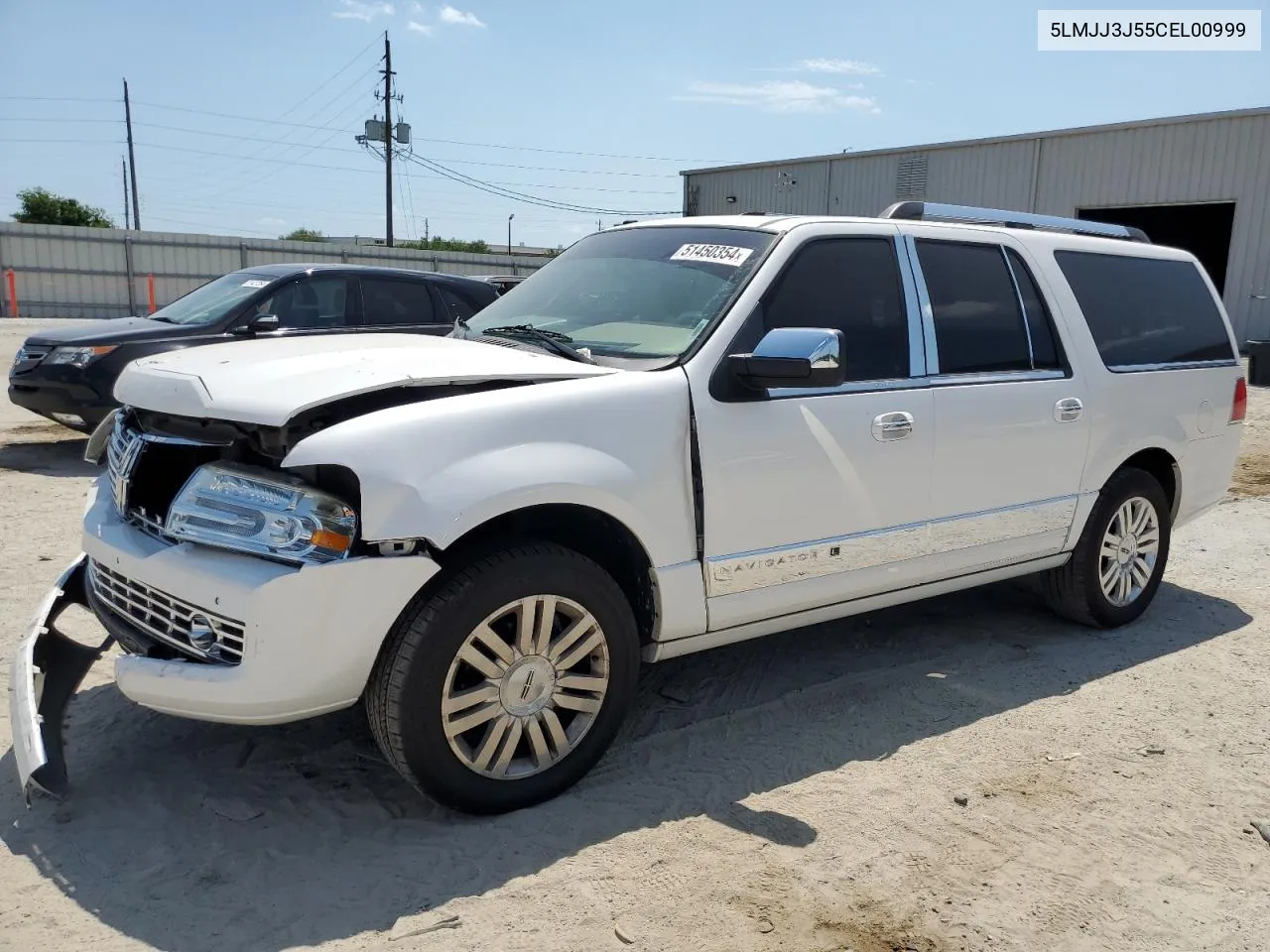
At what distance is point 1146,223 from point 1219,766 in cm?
2481

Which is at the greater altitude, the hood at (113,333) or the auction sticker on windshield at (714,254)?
the auction sticker on windshield at (714,254)

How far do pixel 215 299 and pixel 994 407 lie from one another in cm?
709

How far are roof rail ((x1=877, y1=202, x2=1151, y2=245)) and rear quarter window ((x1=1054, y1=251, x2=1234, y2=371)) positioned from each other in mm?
247

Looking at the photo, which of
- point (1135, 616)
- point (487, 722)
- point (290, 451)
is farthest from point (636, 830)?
point (1135, 616)

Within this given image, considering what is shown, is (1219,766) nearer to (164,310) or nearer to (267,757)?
(267,757)

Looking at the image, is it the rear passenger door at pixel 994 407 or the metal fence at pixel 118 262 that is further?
the metal fence at pixel 118 262

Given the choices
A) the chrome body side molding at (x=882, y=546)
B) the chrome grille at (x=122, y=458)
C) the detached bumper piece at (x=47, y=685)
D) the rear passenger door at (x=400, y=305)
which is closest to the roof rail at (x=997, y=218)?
the chrome body side molding at (x=882, y=546)

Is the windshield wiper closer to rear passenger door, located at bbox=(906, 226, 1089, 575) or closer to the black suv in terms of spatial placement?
rear passenger door, located at bbox=(906, 226, 1089, 575)

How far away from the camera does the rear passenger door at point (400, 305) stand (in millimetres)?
9031

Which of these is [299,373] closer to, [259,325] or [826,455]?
Answer: [826,455]

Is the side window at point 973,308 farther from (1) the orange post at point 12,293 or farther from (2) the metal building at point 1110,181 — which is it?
(1) the orange post at point 12,293

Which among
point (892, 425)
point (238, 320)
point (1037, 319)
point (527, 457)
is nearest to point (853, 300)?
point (892, 425)

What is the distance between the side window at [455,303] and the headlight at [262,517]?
6531 millimetres

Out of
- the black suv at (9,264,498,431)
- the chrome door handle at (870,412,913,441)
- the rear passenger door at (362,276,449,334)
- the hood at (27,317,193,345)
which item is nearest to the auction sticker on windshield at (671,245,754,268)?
the chrome door handle at (870,412,913,441)
